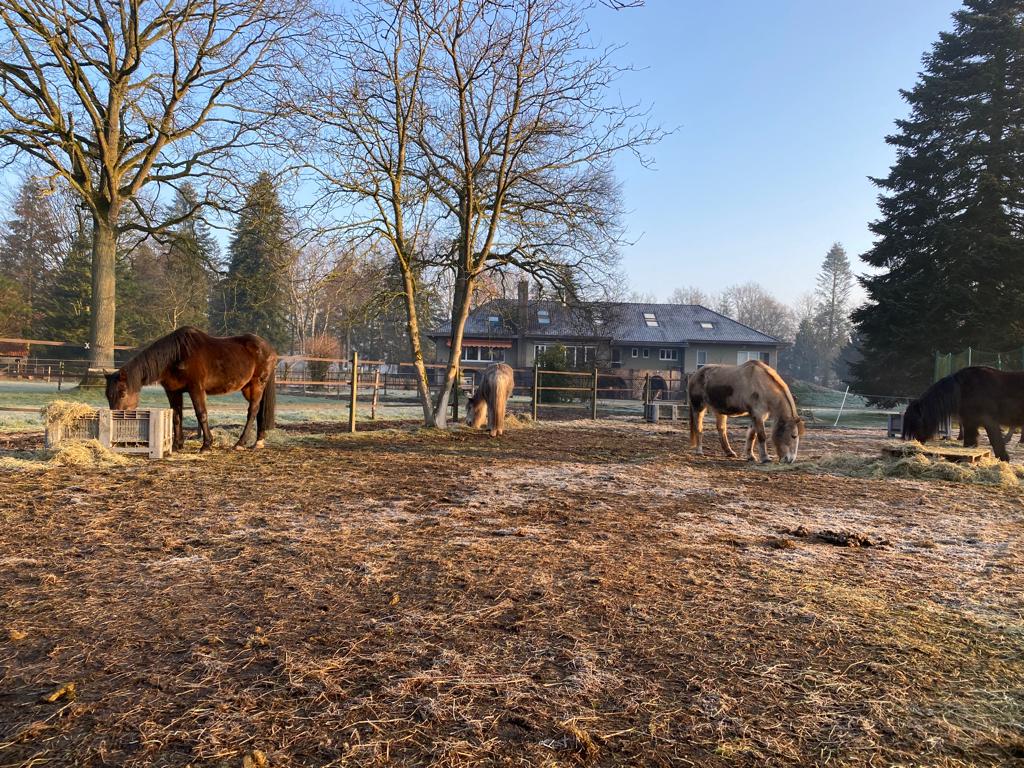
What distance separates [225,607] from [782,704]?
2.58m

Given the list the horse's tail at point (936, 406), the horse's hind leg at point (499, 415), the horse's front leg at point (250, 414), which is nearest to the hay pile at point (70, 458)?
the horse's front leg at point (250, 414)

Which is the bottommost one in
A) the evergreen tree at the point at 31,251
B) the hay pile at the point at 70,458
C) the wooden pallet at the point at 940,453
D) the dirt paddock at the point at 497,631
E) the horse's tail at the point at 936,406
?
the dirt paddock at the point at 497,631

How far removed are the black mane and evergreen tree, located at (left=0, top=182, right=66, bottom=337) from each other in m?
35.8

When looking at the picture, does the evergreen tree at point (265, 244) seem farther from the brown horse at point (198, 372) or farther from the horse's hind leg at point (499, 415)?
the horse's hind leg at point (499, 415)

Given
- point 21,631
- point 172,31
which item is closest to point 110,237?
point 172,31

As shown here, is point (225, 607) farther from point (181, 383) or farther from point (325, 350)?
point (325, 350)

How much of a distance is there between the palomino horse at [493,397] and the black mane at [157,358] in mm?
5563

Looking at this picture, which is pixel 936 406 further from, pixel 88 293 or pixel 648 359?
pixel 88 293

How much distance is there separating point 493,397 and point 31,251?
40609mm

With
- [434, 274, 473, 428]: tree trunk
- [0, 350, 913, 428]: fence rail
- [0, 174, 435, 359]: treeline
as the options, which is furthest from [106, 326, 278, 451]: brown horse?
[0, 174, 435, 359]: treeline

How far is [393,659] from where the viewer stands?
8.16ft

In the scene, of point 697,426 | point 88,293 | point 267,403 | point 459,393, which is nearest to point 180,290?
point 88,293

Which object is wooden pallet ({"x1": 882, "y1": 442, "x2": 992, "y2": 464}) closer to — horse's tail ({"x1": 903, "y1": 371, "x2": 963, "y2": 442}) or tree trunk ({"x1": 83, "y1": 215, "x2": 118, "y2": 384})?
horse's tail ({"x1": 903, "y1": 371, "x2": 963, "y2": 442})

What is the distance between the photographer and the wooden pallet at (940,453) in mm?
8336
